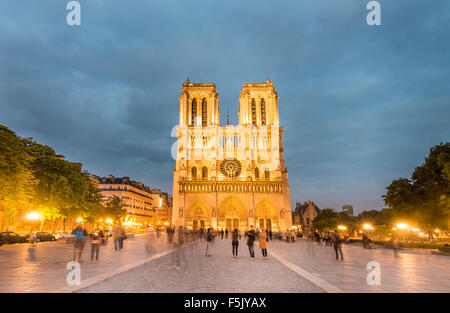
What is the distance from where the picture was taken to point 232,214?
59312 millimetres

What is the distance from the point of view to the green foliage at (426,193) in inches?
974

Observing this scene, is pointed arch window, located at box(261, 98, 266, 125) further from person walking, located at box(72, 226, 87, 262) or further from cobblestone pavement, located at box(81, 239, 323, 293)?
cobblestone pavement, located at box(81, 239, 323, 293)

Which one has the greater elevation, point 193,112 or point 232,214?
point 193,112

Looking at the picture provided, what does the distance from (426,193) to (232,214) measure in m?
38.1

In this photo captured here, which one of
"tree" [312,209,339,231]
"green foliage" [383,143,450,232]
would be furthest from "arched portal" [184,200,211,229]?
"green foliage" [383,143,450,232]

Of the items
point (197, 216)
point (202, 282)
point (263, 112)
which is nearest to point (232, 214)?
point (197, 216)

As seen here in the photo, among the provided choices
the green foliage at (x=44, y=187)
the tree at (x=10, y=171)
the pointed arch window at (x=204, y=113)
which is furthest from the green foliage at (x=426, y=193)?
the pointed arch window at (x=204, y=113)

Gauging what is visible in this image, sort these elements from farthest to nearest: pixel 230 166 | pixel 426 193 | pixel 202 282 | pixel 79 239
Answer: pixel 230 166 < pixel 426 193 < pixel 79 239 < pixel 202 282

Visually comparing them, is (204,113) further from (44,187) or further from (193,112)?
(44,187)

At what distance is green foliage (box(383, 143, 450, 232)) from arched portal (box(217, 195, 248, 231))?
3250 centimetres

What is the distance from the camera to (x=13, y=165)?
1675 centimetres

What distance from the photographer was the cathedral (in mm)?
58781
